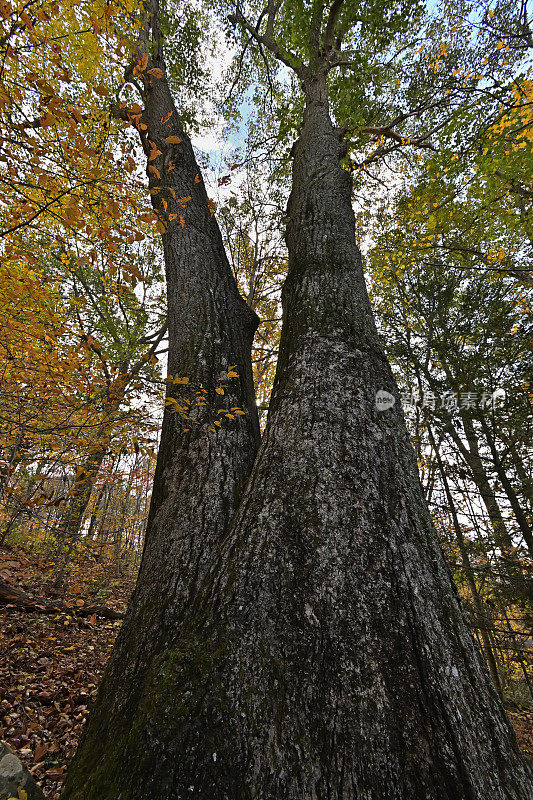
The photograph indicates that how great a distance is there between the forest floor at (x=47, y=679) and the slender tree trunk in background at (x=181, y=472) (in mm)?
1189

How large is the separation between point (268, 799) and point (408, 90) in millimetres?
8271

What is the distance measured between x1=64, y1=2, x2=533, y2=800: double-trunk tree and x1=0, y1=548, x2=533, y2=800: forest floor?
5.00 ft

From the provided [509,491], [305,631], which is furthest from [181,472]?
[509,491]

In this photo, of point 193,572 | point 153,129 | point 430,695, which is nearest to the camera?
point 430,695

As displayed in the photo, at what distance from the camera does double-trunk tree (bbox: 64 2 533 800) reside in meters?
0.94

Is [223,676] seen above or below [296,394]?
below

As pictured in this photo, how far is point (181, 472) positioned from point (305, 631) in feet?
3.70

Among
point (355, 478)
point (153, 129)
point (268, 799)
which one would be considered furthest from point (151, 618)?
point (153, 129)

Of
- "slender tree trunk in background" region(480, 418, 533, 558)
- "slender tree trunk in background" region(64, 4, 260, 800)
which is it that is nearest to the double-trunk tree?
"slender tree trunk in background" region(64, 4, 260, 800)

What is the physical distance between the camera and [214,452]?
2.03 m

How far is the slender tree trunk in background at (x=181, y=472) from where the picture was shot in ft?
3.81

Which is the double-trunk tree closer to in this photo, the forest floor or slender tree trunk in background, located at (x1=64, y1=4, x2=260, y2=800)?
slender tree trunk in background, located at (x1=64, y1=4, x2=260, y2=800)

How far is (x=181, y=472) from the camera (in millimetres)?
1989

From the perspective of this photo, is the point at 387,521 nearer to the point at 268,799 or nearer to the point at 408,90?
the point at 268,799
